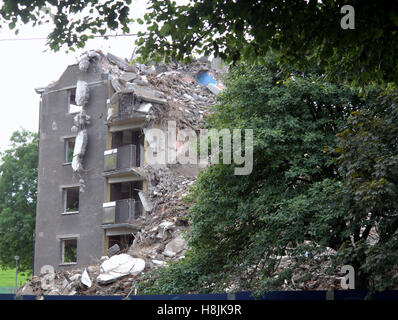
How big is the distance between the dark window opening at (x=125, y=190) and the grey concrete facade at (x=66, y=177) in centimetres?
66

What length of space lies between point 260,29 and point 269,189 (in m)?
6.21

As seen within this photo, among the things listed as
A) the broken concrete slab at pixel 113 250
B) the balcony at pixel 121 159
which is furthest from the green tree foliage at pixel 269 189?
the balcony at pixel 121 159

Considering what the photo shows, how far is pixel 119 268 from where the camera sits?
21.5 m

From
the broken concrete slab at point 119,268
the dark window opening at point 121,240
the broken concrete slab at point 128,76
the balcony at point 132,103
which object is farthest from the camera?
the broken concrete slab at point 128,76

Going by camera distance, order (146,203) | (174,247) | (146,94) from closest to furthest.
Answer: (174,247) < (146,203) < (146,94)

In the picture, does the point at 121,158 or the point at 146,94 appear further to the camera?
the point at 121,158

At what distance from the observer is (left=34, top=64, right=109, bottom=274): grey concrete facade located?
2800 cm

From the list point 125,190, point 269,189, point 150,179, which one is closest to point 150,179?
point 150,179

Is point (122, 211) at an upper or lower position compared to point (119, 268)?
upper

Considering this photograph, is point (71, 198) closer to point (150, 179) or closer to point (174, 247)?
Answer: point (150, 179)

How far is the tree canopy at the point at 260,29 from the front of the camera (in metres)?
7.04

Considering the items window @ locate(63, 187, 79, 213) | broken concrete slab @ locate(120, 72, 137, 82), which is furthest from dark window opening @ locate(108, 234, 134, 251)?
broken concrete slab @ locate(120, 72, 137, 82)

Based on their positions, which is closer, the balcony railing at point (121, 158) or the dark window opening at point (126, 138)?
the balcony railing at point (121, 158)

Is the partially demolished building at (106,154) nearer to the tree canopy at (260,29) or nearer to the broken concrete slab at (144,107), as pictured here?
the broken concrete slab at (144,107)
